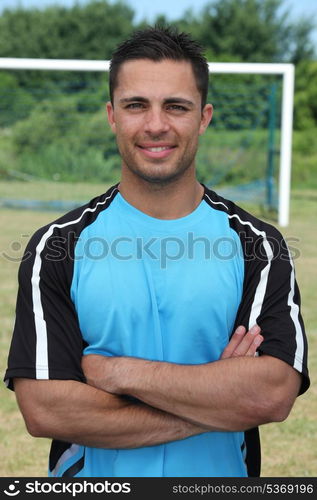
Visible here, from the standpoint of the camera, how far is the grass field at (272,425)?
4.52 metres

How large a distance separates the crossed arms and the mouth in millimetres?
652

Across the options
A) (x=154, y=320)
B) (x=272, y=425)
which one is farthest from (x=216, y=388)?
(x=272, y=425)

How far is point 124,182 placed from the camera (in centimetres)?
237

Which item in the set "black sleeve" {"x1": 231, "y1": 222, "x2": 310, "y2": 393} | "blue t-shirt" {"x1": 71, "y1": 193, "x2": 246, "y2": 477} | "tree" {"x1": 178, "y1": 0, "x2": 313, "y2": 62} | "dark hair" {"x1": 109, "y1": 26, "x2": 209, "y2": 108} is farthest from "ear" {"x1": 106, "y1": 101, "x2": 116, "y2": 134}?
"tree" {"x1": 178, "y1": 0, "x2": 313, "y2": 62}

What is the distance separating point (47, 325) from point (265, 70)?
41.8 ft

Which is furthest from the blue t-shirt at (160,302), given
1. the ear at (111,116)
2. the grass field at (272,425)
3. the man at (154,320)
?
the grass field at (272,425)

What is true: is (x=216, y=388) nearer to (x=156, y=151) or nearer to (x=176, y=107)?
(x=156, y=151)

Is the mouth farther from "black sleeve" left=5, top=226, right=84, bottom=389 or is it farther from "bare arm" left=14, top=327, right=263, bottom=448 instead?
"bare arm" left=14, top=327, right=263, bottom=448

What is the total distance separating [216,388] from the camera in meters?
2.21

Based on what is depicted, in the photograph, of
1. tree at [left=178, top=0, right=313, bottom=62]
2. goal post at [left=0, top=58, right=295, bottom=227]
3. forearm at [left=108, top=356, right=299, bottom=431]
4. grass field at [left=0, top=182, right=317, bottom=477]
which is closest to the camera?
forearm at [left=108, top=356, right=299, bottom=431]

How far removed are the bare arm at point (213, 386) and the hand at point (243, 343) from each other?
0.02 m

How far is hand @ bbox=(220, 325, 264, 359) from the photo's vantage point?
226cm
